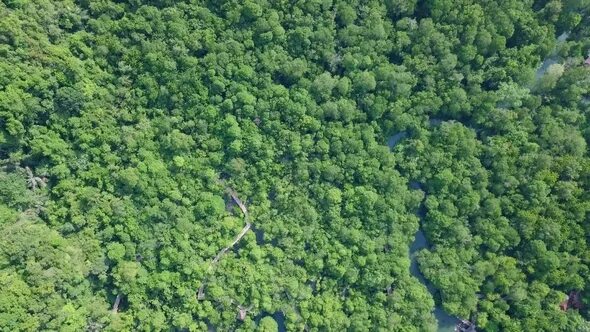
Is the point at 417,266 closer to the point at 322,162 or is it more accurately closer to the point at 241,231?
the point at 322,162

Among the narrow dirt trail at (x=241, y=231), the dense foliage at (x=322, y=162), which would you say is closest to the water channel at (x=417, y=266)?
the dense foliage at (x=322, y=162)

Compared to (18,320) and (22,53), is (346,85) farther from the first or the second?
(18,320)

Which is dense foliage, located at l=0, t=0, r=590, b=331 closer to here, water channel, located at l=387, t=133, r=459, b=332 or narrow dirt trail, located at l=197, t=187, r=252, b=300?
narrow dirt trail, located at l=197, t=187, r=252, b=300

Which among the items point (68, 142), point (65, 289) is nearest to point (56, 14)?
point (68, 142)

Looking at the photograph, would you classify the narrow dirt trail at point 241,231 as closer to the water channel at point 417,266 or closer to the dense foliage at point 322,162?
the dense foliage at point 322,162

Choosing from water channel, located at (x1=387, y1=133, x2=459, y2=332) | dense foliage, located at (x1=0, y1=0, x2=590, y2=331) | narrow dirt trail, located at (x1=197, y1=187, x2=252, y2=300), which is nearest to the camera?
dense foliage, located at (x1=0, y1=0, x2=590, y2=331)

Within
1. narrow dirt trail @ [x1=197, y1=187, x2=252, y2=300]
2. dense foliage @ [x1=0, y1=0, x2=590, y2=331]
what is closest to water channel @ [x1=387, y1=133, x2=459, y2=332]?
dense foliage @ [x1=0, y1=0, x2=590, y2=331]

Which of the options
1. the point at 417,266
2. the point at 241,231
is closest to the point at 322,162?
the point at 241,231

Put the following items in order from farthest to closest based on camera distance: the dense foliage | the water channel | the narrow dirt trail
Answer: the water channel, the narrow dirt trail, the dense foliage
